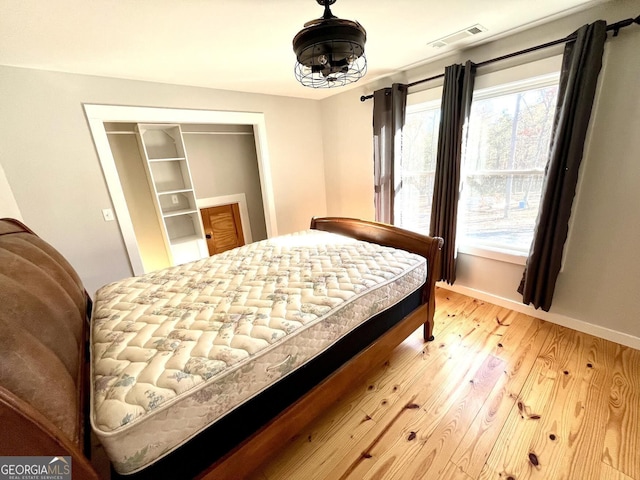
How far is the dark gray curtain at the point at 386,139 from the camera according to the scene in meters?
2.60

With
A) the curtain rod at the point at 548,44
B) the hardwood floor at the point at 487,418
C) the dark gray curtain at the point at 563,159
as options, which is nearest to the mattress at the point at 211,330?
the hardwood floor at the point at 487,418

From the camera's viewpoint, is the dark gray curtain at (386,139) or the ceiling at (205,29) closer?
the ceiling at (205,29)

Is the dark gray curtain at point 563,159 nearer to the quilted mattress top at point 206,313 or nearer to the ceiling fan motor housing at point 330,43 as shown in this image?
the quilted mattress top at point 206,313

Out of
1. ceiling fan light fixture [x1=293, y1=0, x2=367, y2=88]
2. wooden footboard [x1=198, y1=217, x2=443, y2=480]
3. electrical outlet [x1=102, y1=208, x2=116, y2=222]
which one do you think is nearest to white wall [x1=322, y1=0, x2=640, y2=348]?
wooden footboard [x1=198, y1=217, x2=443, y2=480]

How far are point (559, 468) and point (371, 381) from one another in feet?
3.09

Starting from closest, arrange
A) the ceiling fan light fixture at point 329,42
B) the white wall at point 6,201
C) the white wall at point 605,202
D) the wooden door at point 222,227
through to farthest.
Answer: the ceiling fan light fixture at point 329,42, the white wall at point 605,202, the white wall at point 6,201, the wooden door at point 222,227

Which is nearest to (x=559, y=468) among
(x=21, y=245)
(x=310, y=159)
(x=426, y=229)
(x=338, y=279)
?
(x=338, y=279)

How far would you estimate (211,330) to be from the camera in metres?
1.11

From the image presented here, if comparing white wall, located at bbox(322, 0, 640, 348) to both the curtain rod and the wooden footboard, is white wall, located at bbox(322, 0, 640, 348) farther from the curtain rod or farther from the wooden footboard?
the wooden footboard

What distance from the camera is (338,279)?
149cm

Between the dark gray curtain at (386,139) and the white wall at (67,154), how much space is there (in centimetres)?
169

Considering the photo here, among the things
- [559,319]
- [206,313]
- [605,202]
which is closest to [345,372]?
[206,313]

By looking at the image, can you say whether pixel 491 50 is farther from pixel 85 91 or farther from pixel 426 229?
pixel 85 91

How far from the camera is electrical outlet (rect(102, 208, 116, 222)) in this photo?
7.23ft
